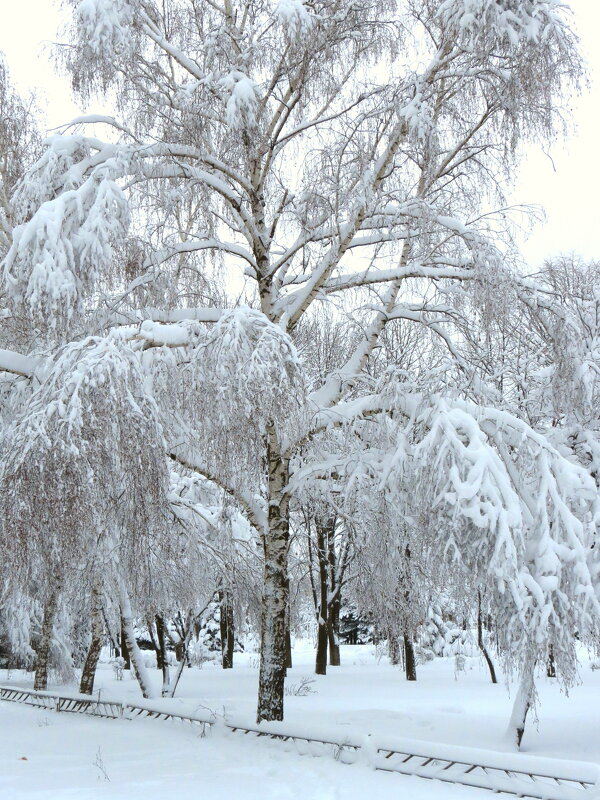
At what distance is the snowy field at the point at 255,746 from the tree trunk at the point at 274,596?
1.43 feet

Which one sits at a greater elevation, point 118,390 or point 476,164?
point 476,164

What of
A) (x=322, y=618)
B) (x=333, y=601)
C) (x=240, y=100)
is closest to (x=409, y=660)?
(x=322, y=618)

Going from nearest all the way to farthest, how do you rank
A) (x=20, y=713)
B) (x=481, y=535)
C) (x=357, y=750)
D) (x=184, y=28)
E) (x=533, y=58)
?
(x=481, y=535) < (x=357, y=750) < (x=533, y=58) < (x=184, y=28) < (x=20, y=713)

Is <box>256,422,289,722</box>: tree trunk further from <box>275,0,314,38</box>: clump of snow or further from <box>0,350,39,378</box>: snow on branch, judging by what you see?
<box>275,0,314,38</box>: clump of snow

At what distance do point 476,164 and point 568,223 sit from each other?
4.07 ft

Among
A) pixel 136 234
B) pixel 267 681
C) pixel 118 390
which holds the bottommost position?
pixel 267 681

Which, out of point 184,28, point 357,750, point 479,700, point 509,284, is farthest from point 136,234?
point 479,700

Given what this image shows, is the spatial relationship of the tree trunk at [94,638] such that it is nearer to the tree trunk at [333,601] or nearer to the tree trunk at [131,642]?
the tree trunk at [131,642]

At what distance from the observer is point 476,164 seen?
8.98 m

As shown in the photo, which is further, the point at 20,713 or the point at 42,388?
the point at 20,713

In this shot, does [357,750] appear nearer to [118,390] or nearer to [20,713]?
[118,390]

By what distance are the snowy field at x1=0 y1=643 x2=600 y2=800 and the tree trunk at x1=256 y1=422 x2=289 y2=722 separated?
17.2 inches

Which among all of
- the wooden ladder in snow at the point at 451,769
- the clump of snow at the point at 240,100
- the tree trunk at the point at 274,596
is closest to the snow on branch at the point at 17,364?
the tree trunk at the point at 274,596

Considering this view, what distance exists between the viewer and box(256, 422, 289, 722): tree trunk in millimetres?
7945
